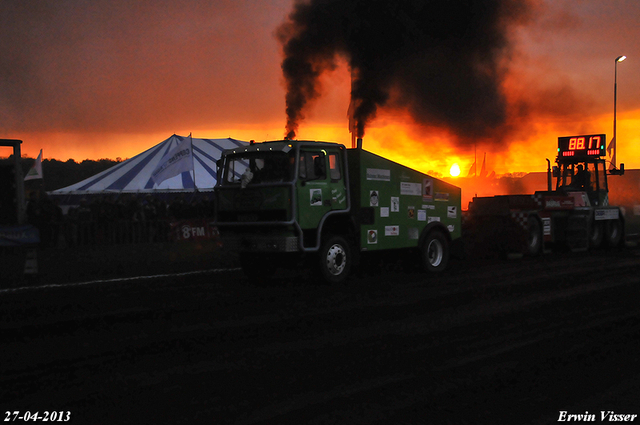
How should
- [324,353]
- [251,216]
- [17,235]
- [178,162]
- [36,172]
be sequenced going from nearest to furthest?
[324,353]
[251,216]
[17,235]
[36,172]
[178,162]

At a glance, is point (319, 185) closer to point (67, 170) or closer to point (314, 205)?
point (314, 205)

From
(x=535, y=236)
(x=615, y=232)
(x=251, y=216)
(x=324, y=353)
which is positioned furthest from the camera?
(x=615, y=232)

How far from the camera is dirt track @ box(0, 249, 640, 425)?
14.9 feet

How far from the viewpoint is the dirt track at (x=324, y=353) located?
178 inches

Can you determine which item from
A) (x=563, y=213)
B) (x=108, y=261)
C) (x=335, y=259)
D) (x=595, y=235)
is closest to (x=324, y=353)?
(x=335, y=259)

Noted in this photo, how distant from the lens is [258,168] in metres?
11.2

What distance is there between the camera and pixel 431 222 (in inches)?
521

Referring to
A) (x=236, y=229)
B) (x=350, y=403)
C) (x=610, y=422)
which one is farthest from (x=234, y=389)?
(x=236, y=229)

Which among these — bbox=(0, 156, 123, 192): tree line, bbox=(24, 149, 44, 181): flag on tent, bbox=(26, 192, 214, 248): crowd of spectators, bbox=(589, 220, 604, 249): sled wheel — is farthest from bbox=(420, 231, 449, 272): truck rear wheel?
bbox=(0, 156, 123, 192): tree line

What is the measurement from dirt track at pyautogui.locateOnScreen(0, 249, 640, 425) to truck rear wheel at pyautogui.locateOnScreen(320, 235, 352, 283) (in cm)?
46

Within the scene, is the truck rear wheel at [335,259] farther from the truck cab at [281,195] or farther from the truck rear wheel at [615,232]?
the truck rear wheel at [615,232]

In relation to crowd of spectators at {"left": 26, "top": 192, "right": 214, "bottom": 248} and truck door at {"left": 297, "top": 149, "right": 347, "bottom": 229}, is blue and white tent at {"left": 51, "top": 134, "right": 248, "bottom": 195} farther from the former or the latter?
truck door at {"left": 297, "top": 149, "right": 347, "bottom": 229}

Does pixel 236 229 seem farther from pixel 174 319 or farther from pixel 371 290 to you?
pixel 174 319

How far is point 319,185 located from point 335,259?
54.2 inches
